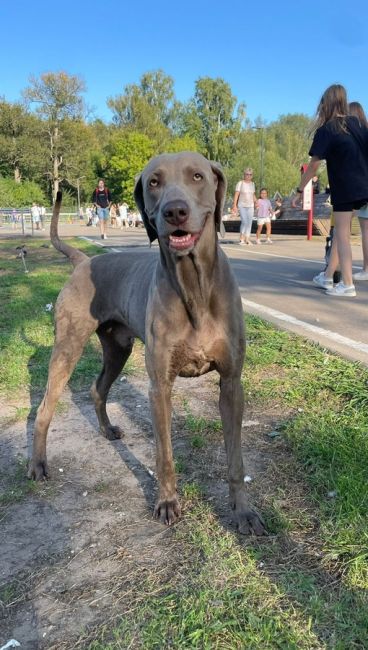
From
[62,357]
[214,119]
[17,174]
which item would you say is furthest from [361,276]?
[214,119]

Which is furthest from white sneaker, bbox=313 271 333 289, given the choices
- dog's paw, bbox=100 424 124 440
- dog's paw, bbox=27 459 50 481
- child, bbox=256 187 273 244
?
child, bbox=256 187 273 244

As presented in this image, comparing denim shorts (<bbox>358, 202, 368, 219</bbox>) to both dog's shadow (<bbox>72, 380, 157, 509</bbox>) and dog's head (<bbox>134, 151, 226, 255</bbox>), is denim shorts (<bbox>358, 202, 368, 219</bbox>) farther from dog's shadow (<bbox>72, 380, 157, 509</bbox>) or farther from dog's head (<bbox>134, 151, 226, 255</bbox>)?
dog's head (<bbox>134, 151, 226, 255</bbox>)

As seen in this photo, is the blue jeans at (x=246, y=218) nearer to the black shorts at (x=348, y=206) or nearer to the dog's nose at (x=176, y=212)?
the black shorts at (x=348, y=206)

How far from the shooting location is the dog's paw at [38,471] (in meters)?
2.94

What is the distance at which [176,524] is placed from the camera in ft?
7.97

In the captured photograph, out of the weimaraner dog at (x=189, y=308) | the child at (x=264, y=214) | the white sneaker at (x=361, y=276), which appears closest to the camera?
the weimaraner dog at (x=189, y=308)

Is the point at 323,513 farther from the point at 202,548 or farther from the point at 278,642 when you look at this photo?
the point at 278,642

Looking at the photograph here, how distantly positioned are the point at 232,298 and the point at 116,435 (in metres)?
1.33

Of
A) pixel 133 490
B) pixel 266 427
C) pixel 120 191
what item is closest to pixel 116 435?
pixel 133 490

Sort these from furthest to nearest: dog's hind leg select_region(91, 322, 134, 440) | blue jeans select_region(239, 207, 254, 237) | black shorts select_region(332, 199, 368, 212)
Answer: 1. blue jeans select_region(239, 207, 254, 237)
2. black shorts select_region(332, 199, 368, 212)
3. dog's hind leg select_region(91, 322, 134, 440)

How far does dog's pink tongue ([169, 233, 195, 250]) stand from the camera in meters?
2.34

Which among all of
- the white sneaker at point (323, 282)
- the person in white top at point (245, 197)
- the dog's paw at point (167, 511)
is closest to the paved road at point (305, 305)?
the white sneaker at point (323, 282)

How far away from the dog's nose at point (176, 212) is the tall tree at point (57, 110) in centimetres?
5627

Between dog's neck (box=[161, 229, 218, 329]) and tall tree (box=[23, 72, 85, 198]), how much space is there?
184 feet
